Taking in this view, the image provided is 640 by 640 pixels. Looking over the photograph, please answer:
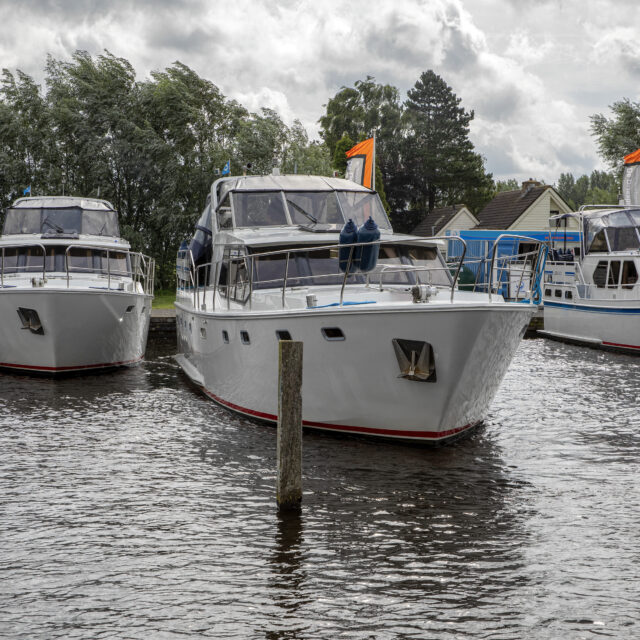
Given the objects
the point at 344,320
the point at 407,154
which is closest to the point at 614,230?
the point at 344,320

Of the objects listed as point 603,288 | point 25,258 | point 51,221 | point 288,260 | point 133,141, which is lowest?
point 603,288

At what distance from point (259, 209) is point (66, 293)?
4367 millimetres

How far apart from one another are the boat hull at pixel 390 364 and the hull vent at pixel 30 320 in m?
5.81

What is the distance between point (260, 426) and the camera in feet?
38.7

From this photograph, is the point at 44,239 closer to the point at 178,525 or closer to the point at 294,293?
the point at 294,293

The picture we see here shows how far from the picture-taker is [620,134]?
4484 centimetres

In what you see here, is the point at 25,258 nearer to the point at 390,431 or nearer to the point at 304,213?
the point at 304,213

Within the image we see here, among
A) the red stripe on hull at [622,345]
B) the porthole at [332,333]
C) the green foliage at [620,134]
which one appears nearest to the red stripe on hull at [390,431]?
the porthole at [332,333]

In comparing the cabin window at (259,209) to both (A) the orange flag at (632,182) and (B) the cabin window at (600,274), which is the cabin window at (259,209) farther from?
(A) the orange flag at (632,182)

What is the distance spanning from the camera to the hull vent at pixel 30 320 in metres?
15.4

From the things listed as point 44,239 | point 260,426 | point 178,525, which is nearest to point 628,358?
point 260,426

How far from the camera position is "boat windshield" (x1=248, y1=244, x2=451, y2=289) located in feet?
38.3

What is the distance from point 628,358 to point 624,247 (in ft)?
13.4

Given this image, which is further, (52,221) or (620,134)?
(620,134)
